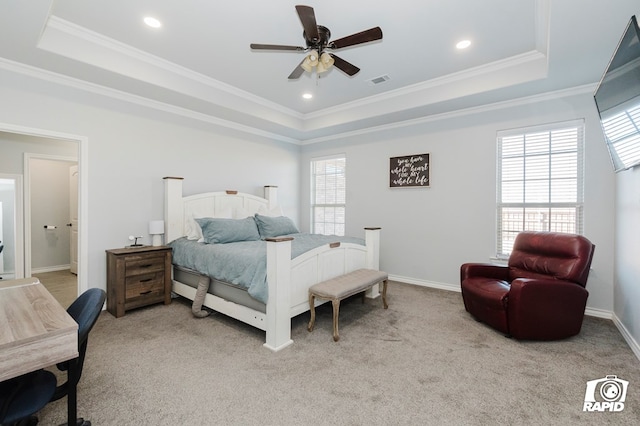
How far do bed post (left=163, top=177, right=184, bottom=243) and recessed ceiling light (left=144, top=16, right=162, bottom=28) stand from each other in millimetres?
1878

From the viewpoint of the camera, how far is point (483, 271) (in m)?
3.46

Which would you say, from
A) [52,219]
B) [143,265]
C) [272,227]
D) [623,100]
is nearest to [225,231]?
[272,227]

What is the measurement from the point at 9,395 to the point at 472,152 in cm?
486

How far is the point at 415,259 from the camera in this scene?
4.76 meters

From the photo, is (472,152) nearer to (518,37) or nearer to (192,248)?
(518,37)

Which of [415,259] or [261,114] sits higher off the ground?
[261,114]

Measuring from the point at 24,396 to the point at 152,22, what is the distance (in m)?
2.88

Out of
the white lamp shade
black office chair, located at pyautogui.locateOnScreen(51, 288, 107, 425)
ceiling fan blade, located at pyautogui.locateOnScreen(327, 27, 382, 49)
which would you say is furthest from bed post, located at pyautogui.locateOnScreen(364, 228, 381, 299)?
black office chair, located at pyautogui.locateOnScreen(51, 288, 107, 425)

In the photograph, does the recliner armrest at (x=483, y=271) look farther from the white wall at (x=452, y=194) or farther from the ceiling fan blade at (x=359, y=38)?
the ceiling fan blade at (x=359, y=38)

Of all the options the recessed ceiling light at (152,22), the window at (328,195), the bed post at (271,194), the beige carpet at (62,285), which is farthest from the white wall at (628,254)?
the beige carpet at (62,285)

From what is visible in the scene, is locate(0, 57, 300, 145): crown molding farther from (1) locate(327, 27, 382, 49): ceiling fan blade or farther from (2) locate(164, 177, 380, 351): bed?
(1) locate(327, 27, 382, 49): ceiling fan blade

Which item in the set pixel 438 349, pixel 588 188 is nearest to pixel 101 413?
pixel 438 349

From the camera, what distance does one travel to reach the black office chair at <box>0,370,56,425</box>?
1.21 meters

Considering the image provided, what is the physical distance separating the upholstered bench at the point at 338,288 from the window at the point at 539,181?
2.06 m
